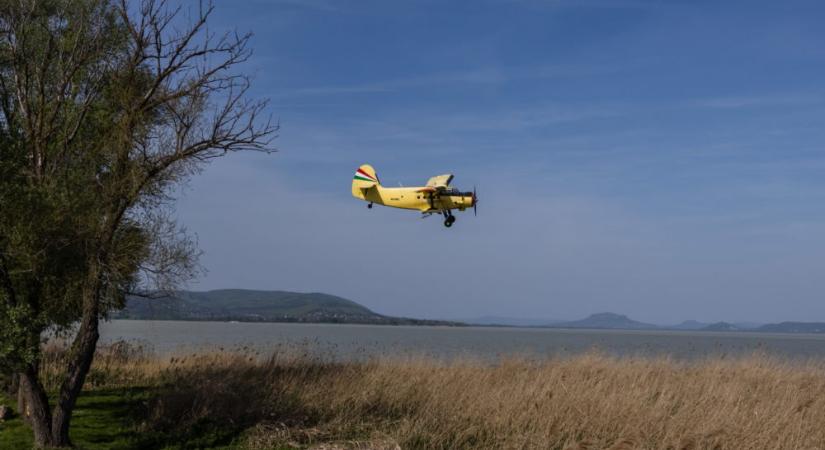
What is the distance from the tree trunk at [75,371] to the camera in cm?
1537

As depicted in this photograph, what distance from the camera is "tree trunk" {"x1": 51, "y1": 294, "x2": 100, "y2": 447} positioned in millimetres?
15367

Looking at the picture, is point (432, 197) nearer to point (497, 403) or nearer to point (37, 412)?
point (497, 403)

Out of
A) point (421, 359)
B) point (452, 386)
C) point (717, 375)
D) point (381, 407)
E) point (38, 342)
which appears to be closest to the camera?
point (38, 342)

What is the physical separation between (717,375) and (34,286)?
18.3 m

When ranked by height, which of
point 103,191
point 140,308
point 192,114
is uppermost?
point 192,114

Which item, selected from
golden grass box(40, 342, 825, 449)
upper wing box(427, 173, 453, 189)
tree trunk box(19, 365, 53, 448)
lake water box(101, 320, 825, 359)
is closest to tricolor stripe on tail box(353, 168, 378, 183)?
upper wing box(427, 173, 453, 189)

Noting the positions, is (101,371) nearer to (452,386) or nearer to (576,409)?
(452,386)

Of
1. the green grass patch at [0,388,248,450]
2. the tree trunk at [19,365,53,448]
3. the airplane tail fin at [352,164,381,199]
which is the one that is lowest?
the green grass patch at [0,388,248,450]

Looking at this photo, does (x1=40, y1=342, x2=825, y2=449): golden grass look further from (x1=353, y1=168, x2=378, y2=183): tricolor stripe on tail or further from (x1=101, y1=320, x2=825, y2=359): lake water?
(x1=353, y1=168, x2=378, y2=183): tricolor stripe on tail

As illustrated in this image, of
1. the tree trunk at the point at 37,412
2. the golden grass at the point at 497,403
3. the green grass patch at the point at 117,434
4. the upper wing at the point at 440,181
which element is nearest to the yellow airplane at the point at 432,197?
the upper wing at the point at 440,181

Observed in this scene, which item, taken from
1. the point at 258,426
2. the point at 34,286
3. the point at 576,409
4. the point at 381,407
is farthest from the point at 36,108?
the point at 576,409

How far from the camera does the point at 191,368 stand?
23719mm

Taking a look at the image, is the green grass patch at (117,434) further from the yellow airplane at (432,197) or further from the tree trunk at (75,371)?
the yellow airplane at (432,197)

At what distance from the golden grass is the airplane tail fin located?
510 centimetres
